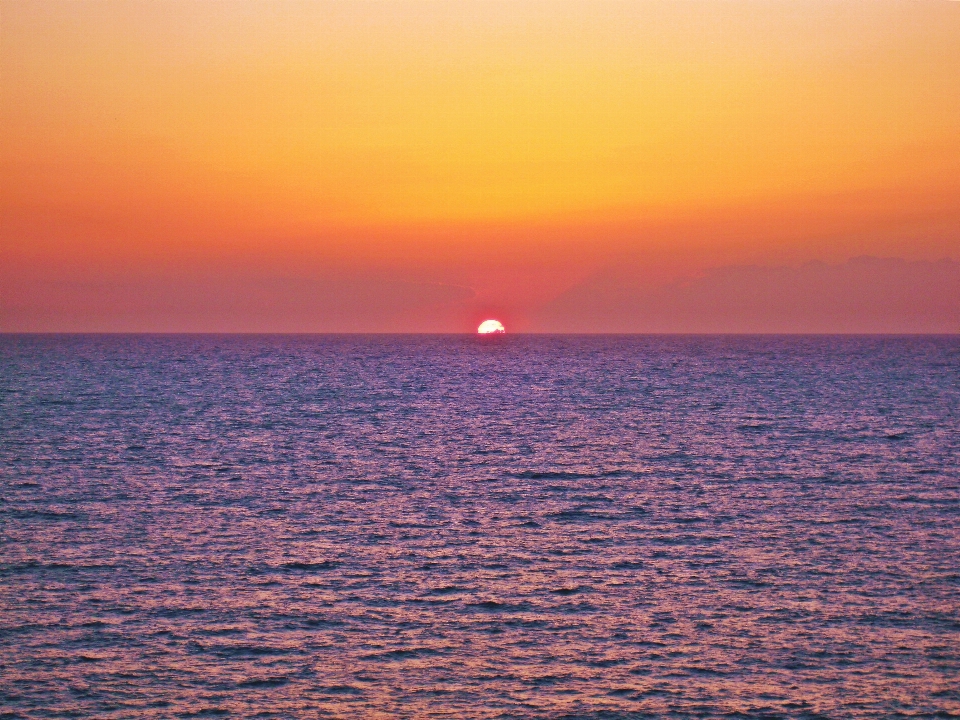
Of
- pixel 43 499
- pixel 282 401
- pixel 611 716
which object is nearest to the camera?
pixel 611 716

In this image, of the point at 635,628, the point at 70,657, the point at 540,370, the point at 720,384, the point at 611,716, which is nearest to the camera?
the point at 611,716

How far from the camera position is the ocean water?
27.9 m

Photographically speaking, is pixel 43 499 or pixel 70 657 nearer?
pixel 70 657

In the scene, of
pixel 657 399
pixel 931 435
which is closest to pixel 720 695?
pixel 931 435

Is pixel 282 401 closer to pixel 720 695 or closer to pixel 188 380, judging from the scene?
pixel 188 380

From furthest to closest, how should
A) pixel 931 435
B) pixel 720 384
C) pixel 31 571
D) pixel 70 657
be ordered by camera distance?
pixel 720 384 → pixel 931 435 → pixel 31 571 → pixel 70 657

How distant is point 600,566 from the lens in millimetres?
39219

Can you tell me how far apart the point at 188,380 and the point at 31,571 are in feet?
380

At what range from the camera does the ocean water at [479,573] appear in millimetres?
27875

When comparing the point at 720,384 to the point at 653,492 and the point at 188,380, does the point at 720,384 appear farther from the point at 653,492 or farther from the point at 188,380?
the point at 653,492

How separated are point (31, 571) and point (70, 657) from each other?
946 cm

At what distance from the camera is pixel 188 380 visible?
494 feet

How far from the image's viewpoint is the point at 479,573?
125ft

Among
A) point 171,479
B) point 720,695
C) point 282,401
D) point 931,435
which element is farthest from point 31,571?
point 282,401
